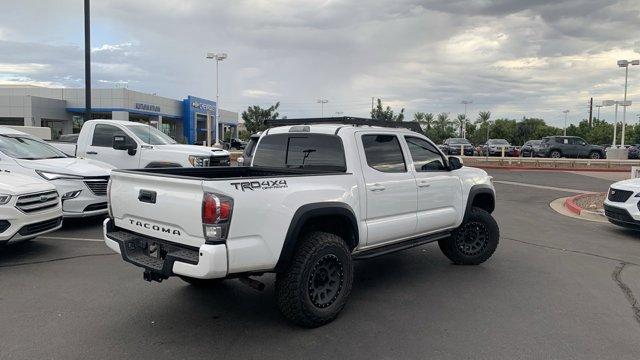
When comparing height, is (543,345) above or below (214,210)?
below

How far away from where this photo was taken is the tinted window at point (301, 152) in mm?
5304

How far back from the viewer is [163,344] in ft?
13.6

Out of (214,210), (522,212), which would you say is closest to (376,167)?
(214,210)

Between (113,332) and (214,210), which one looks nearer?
(214,210)

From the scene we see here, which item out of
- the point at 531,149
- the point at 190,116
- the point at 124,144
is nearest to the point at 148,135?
the point at 124,144

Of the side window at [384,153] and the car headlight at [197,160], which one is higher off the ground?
the side window at [384,153]

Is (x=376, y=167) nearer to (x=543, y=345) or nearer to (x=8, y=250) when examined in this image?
(x=543, y=345)

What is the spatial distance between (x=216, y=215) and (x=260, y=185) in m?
0.47

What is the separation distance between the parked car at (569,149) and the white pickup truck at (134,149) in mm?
28173

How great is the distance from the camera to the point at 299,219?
4.34m

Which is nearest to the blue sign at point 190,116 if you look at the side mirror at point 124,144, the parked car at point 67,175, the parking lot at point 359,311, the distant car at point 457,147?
the distant car at point 457,147

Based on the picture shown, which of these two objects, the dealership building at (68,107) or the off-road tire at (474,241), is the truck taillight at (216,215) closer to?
the off-road tire at (474,241)

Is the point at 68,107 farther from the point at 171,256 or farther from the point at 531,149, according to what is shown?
the point at 171,256

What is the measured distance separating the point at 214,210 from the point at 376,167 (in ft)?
6.91
